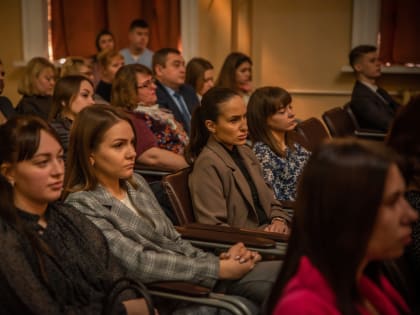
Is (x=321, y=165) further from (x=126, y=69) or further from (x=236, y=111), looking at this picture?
(x=126, y=69)

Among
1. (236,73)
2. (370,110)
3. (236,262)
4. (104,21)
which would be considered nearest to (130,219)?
(236,262)

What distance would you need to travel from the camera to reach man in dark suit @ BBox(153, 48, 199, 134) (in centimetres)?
452

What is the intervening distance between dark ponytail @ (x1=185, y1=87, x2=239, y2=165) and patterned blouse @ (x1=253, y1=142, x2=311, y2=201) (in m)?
0.39

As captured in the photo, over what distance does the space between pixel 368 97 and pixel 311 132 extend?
1.52 metres

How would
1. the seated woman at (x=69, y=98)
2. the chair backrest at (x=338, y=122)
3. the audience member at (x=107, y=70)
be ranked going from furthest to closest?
the audience member at (x=107, y=70) < the chair backrest at (x=338, y=122) < the seated woman at (x=69, y=98)

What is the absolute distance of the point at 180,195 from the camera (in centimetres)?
270

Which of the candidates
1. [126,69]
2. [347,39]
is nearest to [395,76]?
[347,39]

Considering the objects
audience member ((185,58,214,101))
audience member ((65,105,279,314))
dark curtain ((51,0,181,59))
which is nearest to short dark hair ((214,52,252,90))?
audience member ((185,58,214,101))

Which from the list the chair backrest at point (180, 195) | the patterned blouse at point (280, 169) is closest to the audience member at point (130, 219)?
the chair backrest at point (180, 195)

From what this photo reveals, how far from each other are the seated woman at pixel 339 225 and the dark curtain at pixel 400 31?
17.7ft

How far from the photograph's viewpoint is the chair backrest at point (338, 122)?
14.7 ft

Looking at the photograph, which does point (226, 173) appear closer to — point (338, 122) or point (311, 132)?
point (311, 132)

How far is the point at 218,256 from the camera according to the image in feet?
8.26

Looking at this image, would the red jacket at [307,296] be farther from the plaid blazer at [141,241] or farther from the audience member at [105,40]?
the audience member at [105,40]
